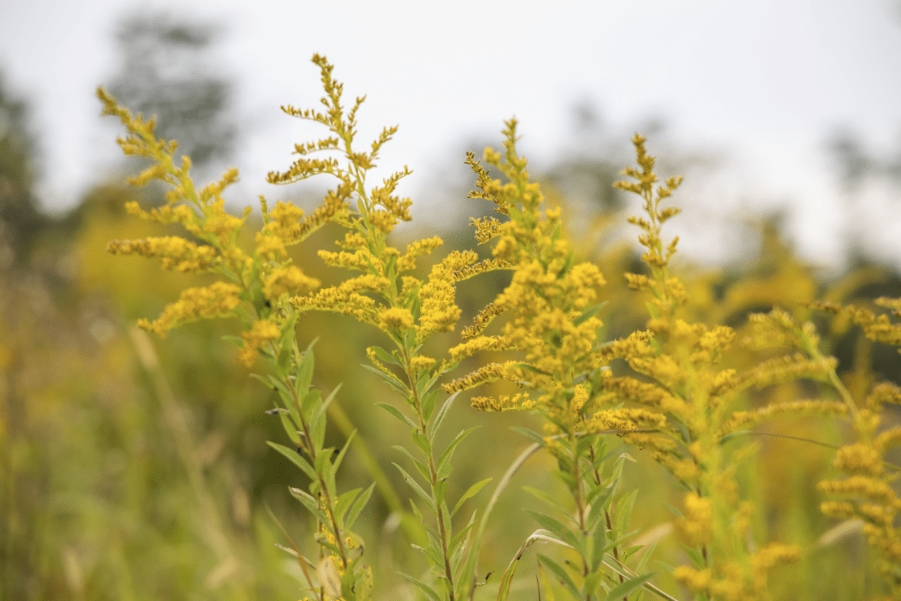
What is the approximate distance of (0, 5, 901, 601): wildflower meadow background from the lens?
2.54 ft

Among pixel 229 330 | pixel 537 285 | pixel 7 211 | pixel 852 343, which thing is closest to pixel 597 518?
pixel 537 285

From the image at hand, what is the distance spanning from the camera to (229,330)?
5.98m

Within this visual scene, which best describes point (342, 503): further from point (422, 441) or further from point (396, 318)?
point (396, 318)

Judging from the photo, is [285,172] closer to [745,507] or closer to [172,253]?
[172,253]

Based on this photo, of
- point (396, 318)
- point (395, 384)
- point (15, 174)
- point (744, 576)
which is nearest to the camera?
point (744, 576)

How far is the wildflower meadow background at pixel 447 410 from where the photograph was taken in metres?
0.77

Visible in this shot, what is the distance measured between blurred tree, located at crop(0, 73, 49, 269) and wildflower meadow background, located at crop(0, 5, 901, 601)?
0.09m

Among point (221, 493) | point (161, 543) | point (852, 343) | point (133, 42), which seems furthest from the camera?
point (133, 42)

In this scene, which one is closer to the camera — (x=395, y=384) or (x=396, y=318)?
(x=396, y=318)

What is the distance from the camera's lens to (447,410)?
39.7 inches

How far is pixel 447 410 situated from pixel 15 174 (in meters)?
21.8

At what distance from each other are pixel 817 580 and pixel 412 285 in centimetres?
368

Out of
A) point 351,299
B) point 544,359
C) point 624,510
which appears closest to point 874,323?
point 624,510

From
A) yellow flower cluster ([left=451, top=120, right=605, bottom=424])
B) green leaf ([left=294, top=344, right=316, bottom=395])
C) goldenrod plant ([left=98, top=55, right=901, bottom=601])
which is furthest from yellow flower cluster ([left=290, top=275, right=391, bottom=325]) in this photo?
yellow flower cluster ([left=451, top=120, right=605, bottom=424])
